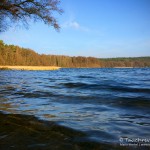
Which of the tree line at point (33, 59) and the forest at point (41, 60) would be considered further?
the forest at point (41, 60)

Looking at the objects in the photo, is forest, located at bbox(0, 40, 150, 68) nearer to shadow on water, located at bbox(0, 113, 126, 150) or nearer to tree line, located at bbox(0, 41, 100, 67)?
tree line, located at bbox(0, 41, 100, 67)

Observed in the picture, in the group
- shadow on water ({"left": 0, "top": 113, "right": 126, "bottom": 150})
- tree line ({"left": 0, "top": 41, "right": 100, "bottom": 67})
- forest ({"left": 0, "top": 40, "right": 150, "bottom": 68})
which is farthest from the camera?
forest ({"left": 0, "top": 40, "right": 150, "bottom": 68})

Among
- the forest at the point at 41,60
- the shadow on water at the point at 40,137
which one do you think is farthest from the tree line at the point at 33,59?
the shadow on water at the point at 40,137

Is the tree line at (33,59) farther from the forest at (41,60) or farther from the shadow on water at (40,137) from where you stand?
the shadow on water at (40,137)

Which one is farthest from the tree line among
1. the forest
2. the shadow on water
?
the shadow on water

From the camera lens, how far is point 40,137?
3090 mm

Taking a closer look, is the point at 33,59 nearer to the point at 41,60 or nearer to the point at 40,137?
the point at 41,60

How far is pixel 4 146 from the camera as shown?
8.82 ft

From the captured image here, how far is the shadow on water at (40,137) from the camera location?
272 cm

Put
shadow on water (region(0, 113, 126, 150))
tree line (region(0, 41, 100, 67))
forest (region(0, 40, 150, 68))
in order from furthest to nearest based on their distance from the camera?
forest (region(0, 40, 150, 68)) → tree line (region(0, 41, 100, 67)) → shadow on water (region(0, 113, 126, 150))

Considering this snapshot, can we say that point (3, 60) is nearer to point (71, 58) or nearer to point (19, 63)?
point (19, 63)

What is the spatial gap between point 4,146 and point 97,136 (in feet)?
4.18

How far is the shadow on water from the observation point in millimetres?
2725

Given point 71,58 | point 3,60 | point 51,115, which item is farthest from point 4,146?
point 71,58
